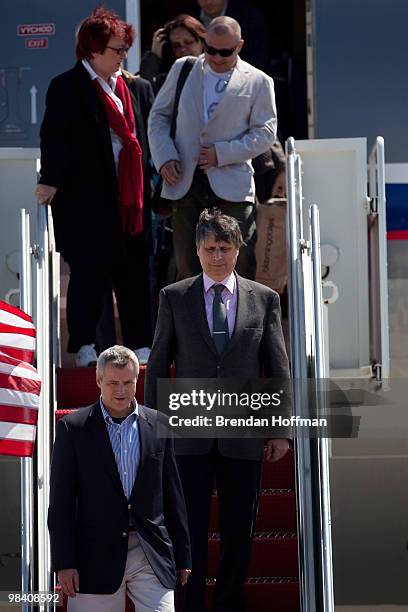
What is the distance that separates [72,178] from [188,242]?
0.72m

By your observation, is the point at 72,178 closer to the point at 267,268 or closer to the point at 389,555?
the point at 267,268

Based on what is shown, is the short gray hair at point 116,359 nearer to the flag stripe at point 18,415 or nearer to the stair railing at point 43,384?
the flag stripe at point 18,415

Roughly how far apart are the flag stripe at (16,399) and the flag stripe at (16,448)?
0.15m

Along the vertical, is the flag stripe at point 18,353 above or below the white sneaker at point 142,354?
above

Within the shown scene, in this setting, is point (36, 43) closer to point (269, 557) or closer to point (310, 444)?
point (269, 557)

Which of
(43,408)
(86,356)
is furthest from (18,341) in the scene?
(86,356)

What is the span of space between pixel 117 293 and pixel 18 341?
67.1 inches

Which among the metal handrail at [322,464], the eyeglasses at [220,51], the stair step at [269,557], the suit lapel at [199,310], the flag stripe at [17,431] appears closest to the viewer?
the flag stripe at [17,431]

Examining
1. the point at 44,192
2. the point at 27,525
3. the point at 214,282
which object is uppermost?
the point at 44,192

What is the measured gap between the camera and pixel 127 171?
750 centimetres

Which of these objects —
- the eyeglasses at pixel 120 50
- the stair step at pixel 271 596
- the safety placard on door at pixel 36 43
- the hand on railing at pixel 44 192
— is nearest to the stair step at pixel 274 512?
the stair step at pixel 271 596

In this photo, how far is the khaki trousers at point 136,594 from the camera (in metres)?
5.26

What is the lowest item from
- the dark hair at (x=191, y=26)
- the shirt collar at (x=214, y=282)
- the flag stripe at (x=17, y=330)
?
the flag stripe at (x=17, y=330)

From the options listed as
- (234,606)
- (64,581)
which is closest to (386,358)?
(234,606)
